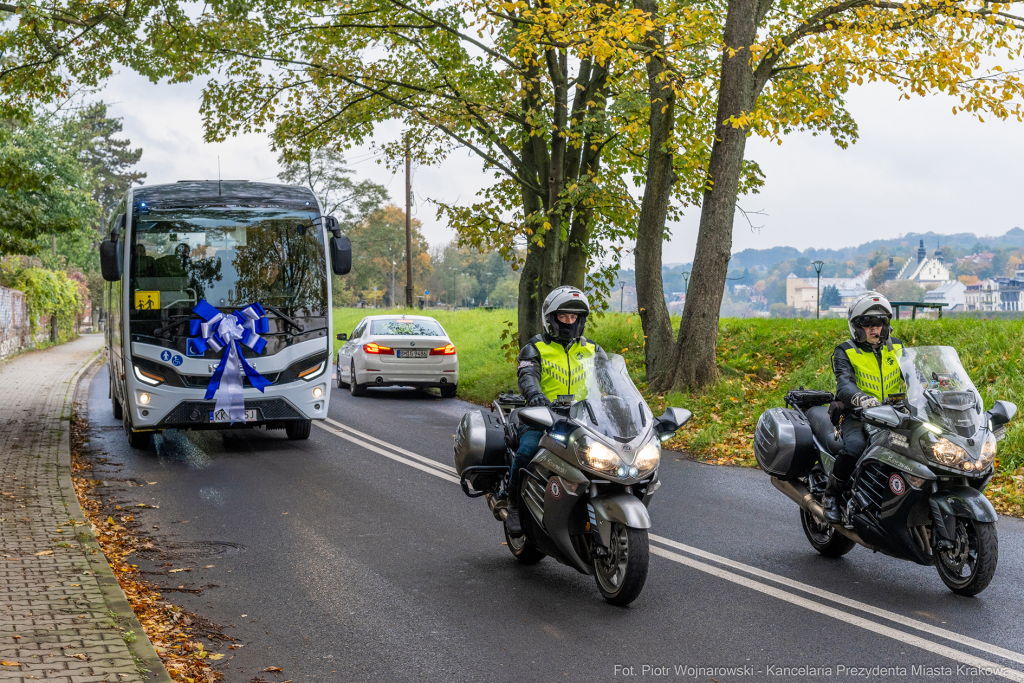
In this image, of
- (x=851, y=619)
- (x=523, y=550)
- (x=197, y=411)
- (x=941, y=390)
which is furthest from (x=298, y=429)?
(x=941, y=390)

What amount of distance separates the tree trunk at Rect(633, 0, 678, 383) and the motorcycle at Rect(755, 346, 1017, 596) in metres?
9.54

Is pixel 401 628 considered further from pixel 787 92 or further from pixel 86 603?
pixel 787 92

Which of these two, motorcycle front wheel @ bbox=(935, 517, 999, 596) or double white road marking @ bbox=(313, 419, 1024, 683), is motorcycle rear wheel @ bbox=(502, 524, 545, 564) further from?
motorcycle front wheel @ bbox=(935, 517, 999, 596)

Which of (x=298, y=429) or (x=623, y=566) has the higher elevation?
(x=623, y=566)

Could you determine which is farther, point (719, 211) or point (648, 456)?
point (719, 211)

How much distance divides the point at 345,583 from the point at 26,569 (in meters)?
1.97

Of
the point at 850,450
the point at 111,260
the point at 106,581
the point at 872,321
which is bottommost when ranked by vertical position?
the point at 106,581

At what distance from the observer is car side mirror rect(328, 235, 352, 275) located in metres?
11.3

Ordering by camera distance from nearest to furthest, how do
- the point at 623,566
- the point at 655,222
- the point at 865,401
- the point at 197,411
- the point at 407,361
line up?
the point at 623,566, the point at 865,401, the point at 197,411, the point at 655,222, the point at 407,361

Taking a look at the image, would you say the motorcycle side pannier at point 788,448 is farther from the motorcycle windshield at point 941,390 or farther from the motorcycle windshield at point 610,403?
the motorcycle windshield at point 610,403

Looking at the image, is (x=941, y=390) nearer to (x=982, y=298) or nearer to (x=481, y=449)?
(x=481, y=449)

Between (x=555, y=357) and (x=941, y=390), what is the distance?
7.55 feet

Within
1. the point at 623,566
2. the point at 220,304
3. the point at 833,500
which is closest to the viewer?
the point at 623,566

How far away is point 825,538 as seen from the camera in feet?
21.6
